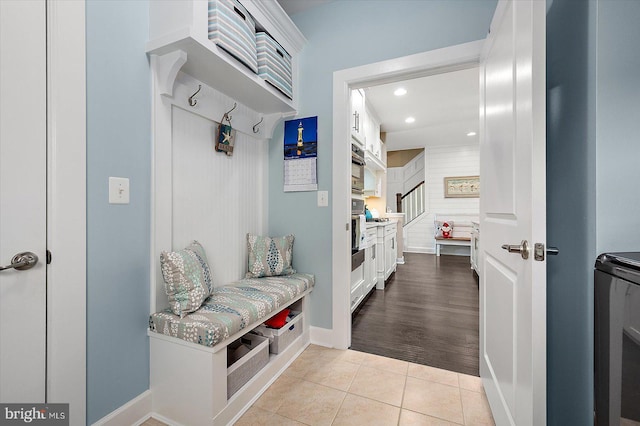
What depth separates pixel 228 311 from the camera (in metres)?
1.32

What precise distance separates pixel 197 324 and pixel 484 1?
7.98 feet

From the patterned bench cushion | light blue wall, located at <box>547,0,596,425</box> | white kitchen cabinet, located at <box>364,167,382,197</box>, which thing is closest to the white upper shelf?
the patterned bench cushion

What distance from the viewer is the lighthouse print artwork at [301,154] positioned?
2057mm

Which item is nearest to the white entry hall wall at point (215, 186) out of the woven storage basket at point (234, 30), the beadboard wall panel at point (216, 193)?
the beadboard wall panel at point (216, 193)

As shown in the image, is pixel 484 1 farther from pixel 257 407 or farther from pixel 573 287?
pixel 257 407

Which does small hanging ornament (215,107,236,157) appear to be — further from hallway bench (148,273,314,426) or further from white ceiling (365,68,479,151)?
white ceiling (365,68,479,151)

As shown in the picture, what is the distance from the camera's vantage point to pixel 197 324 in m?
1.19

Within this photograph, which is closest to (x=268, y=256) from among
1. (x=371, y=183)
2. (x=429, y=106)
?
(x=371, y=183)

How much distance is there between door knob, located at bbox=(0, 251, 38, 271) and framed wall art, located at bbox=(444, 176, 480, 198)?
6920 mm

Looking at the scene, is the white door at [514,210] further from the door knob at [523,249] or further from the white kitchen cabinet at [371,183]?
the white kitchen cabinet at [371,183]

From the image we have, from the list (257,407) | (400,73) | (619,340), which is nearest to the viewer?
(619,340)

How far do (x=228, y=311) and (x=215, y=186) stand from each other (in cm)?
85

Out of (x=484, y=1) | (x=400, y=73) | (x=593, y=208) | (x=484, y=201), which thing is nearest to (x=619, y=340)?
(x=593, y=208)

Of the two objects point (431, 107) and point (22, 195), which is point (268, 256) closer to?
point (22, 195)
